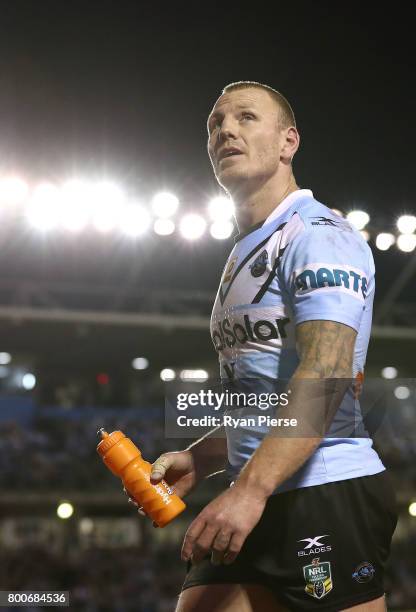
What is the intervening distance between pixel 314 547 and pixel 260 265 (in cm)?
69

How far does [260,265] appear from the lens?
181 centimetres

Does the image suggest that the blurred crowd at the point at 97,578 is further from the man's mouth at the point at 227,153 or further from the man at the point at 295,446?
the man's mouth at the point at 227,153

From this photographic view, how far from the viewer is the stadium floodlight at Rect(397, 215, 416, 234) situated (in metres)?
12.7

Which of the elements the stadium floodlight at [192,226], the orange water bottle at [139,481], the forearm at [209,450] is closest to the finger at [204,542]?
the orange water bottle at [139,481]

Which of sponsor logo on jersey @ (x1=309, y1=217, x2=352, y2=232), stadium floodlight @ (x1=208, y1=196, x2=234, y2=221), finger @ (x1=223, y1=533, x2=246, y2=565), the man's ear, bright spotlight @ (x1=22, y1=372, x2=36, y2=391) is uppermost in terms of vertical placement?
bright spotlight @ (x1=22, y1=372, x2=36, y2=391)

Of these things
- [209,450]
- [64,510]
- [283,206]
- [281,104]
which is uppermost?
[64,510]

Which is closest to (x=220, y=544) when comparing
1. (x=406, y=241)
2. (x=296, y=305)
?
(x=296, y=305)

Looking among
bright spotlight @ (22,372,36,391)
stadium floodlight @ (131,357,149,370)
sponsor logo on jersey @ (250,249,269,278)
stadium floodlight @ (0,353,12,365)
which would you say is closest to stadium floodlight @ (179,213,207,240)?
stadium floodlight @ (131,357,149,370)

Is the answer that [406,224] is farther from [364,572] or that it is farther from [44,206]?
[364,572]

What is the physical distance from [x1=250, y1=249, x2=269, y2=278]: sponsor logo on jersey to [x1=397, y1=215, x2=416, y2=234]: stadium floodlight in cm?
1139

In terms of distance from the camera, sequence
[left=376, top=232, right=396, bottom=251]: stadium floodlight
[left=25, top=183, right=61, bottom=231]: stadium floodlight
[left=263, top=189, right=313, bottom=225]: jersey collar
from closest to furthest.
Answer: [left=263, top=189, right=313, bottom=225]: jersey collar → [left=25, top=183, right=61, bottom=231]: stadium floodlight → [left=376, top=232, right=396, bottom=251]: stadium floodlight

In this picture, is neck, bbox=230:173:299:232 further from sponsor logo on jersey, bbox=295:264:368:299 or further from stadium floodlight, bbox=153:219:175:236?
stadium floodlight, bbox=153:219:175:236

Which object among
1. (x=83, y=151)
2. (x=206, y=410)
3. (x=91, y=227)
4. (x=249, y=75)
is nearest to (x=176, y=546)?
(x=91, y=227)

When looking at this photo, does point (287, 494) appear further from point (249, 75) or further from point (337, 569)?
point (249, 75)
